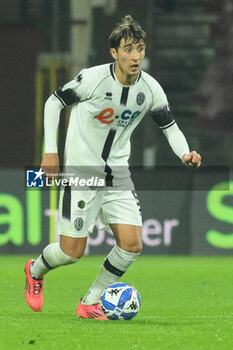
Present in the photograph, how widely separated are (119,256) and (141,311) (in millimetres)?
1217

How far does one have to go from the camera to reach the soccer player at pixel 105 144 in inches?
349

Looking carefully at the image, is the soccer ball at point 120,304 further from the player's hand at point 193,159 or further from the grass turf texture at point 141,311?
the player's hand at point 193,159

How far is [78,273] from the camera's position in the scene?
48.0 feet

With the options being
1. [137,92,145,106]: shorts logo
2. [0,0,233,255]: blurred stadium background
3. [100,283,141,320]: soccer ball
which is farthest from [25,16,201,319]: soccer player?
[0,0,233,255]: blurred stadium background

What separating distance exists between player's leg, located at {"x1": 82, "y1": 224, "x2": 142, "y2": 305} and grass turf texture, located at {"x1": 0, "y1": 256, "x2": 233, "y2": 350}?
0.95ft

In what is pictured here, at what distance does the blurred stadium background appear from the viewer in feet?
55.4

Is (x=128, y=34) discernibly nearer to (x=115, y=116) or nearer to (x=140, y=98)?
(x=140, y=98)

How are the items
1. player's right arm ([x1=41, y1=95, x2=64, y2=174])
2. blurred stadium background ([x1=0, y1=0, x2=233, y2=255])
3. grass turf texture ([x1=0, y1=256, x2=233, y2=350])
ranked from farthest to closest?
1. blurred stadium background ([x1=0, y1=0, x2=233, y2=255])
2. player's right arm ([x1=41, y1=95, x2=64, y2=174])
3. grass turf texture ([x1=0, y1=256, x2=233, y2=350])

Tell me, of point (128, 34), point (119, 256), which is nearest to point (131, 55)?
point (128, 34)

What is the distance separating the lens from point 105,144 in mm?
8953

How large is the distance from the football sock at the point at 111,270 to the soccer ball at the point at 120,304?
0.10 meters

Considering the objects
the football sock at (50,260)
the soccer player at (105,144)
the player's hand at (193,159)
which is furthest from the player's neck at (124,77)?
the football sock at (50,260)

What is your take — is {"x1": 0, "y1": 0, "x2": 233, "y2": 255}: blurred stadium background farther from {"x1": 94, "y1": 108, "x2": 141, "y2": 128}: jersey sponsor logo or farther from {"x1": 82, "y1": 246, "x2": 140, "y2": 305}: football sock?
{"x1": 94, "y1": 108, "x2": 141, "y2": 128}: jersey sponsor logo

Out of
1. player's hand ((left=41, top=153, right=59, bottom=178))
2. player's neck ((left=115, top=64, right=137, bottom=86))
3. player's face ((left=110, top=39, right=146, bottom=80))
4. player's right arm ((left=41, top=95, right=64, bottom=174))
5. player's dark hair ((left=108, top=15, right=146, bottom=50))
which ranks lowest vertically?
player's hand ((left=41, top=153, right=59, bottom=178))
